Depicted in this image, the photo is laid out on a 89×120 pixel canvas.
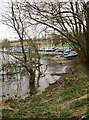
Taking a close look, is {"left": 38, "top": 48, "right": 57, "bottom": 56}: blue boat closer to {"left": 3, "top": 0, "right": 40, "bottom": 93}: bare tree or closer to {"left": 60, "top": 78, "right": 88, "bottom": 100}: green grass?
{"left": 3, "top": 0, "right": 40, "bottom": 93}: bare tree

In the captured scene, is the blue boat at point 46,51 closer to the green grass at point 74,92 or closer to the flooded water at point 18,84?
the flooded water at point 18,84

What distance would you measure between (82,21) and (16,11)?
4.94 m

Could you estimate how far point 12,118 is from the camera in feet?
24.8

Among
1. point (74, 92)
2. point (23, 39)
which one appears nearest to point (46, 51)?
point (23, 39)

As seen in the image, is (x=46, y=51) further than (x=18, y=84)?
Yes

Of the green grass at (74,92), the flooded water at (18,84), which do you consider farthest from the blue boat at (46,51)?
the green grass at (74,92)

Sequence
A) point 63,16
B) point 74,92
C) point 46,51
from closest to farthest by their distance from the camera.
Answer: point 74,92 → point 63,16 → point 46,51

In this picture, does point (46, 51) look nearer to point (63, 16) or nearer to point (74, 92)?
point (63, 16)

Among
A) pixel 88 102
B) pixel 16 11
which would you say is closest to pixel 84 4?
pixel 16 11

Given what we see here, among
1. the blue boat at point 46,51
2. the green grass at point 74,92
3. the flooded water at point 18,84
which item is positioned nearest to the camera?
the green grass at point 74,92

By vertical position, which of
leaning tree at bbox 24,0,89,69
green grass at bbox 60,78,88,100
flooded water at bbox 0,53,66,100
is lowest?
flooded water at bbox 0,53,66,100

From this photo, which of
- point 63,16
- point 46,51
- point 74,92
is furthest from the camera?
point 46,51

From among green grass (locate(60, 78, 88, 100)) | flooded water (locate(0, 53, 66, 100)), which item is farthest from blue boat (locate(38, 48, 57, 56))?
green grass (locate(60, 78, 88, 100))

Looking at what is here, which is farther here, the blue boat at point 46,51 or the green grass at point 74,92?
the blue boat at point 46,51
